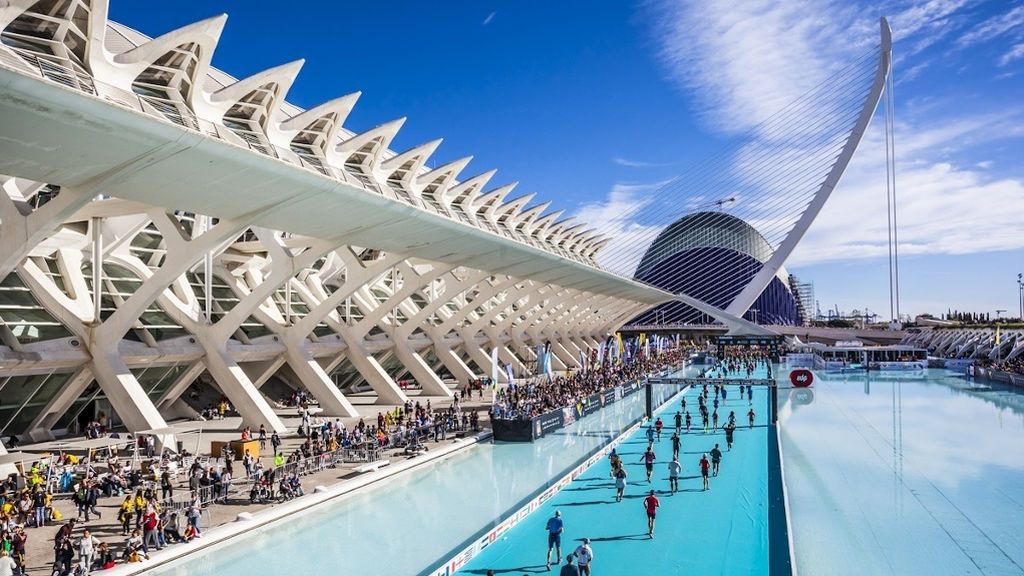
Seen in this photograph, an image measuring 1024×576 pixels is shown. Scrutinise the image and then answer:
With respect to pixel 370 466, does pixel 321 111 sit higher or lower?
higher

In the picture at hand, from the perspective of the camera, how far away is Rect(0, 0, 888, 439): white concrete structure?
13.3m

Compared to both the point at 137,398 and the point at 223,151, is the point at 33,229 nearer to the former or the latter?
the point at 223,151

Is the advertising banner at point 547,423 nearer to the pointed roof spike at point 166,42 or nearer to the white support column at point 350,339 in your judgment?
the white support column at point 350,339

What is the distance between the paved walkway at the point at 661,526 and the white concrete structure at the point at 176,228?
29.8 ft

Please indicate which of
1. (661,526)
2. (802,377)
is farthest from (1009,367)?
(661,526)

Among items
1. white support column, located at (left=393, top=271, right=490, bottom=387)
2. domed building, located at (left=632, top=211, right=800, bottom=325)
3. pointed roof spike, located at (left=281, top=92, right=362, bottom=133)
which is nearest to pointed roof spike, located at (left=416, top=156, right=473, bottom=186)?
white support column, located at (left=393, top=271, right=490, bottom=387)

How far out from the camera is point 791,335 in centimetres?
8506

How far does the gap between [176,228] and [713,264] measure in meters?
87.7

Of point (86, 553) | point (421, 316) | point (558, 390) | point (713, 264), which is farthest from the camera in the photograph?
point (713, 264)

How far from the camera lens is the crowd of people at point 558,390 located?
2317 cm

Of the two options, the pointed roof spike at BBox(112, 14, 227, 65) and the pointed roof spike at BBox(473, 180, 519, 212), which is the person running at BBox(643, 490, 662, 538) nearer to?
the pointed roof spike at BBox(112, 14, 227, 65)

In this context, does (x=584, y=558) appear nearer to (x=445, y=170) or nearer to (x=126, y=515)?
(x=126, y=515)

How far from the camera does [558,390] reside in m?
31.1

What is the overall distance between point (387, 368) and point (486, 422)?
1695cm
